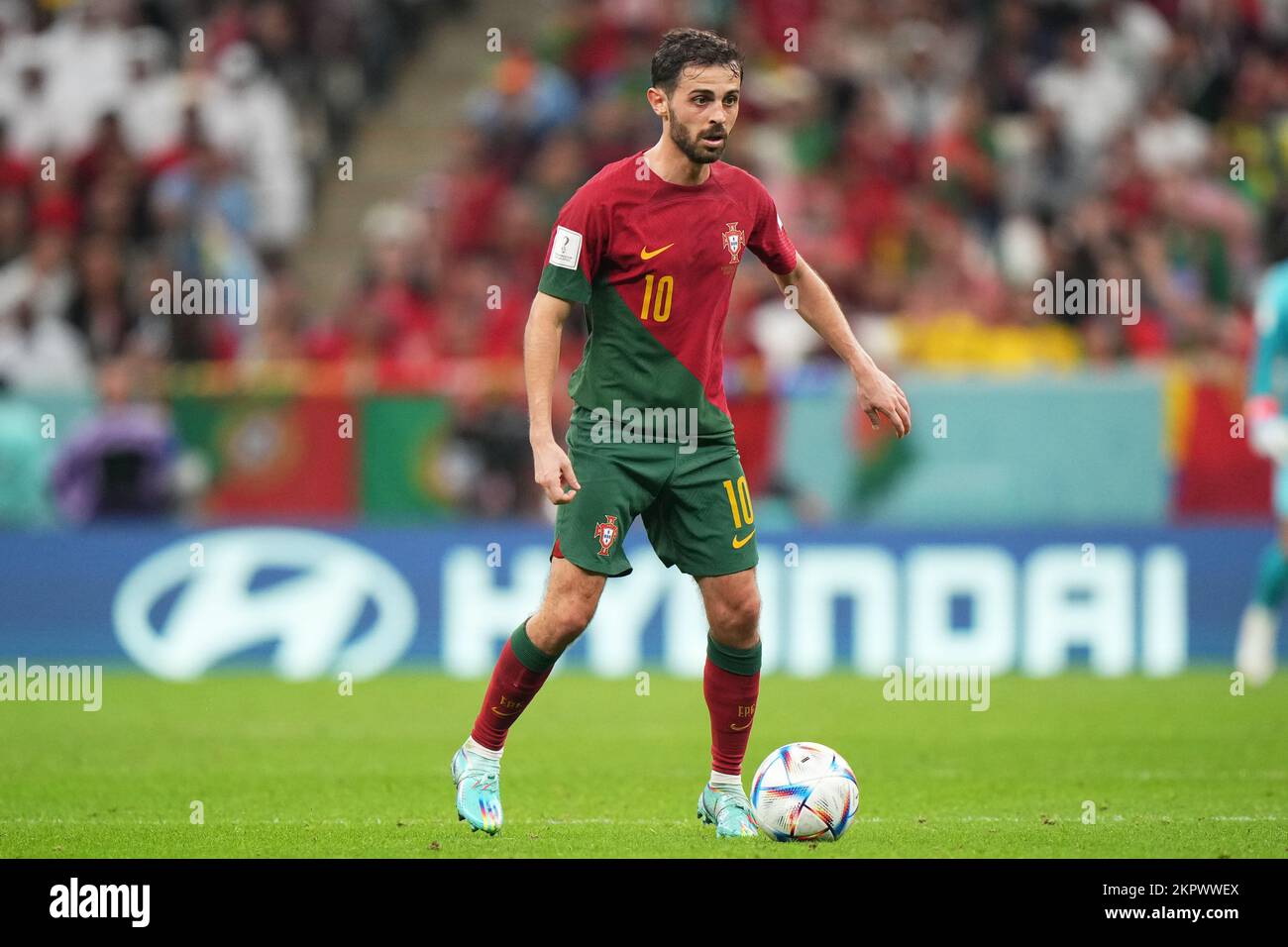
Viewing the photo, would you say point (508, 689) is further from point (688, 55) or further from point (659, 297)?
point (688, 55)

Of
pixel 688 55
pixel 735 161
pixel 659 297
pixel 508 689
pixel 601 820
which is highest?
pixel 735 161

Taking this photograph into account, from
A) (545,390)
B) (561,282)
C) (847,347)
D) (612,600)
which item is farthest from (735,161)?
(545,390)

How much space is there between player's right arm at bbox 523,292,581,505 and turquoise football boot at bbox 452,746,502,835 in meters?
1.05

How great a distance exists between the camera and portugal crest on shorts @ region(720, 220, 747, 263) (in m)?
6.93

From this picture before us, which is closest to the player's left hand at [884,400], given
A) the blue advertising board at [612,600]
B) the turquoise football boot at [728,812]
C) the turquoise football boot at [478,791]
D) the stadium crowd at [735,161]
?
the turquoise football boot at [728,812]

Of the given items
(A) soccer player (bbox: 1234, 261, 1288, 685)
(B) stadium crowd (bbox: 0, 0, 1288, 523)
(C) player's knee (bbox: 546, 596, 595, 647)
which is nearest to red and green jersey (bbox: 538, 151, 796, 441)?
(C) player's knee (bbox: 546, 596, 595, 647)

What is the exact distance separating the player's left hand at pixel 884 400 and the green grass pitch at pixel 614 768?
1448mm

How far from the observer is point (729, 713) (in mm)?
7211

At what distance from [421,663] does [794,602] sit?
247 centimetres

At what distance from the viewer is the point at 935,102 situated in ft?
55.1

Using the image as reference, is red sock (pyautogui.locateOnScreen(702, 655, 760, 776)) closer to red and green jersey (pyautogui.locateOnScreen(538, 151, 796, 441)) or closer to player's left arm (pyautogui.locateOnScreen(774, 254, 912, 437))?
red and green jersey (pyautogui.locateOnScreen(538, 151, 796, 441))

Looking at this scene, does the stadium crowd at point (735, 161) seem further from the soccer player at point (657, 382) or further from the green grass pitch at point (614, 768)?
the soccer player at point (657, 382)

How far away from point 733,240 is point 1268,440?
225 inches

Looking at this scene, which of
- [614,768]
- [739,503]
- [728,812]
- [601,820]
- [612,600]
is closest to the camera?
[739,503]
